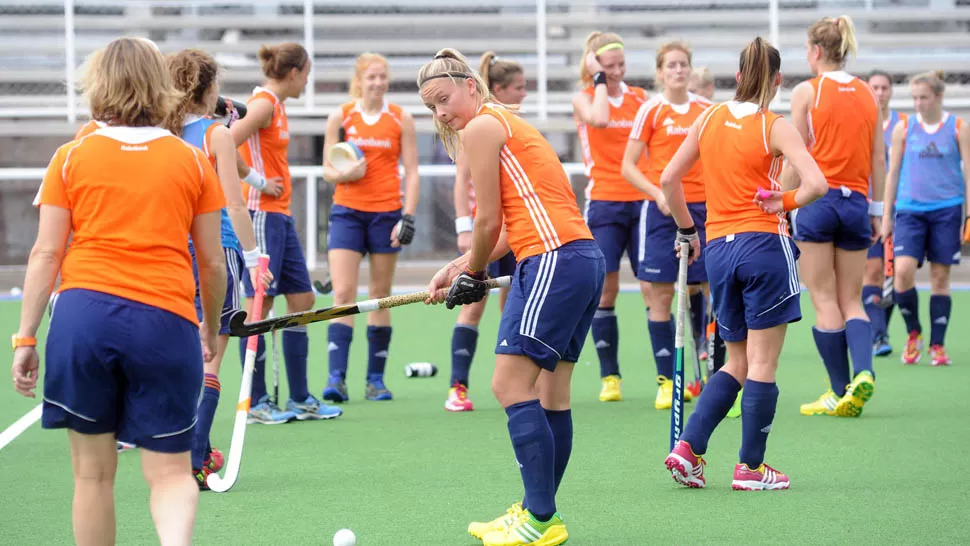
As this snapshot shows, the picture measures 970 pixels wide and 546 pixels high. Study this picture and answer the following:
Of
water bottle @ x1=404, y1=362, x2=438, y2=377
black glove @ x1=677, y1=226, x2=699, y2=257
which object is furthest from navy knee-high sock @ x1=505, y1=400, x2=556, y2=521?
water bottle @ x1=404, y1=362, x2=438, y2=377

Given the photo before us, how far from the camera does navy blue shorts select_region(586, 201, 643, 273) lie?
23.1 feet

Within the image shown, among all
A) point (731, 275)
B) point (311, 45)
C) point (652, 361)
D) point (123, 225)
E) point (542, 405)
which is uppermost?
point (311, 45)

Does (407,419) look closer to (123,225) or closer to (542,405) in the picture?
(542,405)

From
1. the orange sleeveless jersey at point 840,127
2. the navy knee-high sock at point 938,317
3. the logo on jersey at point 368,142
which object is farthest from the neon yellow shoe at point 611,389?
the navy knee-high sock at point 938,317

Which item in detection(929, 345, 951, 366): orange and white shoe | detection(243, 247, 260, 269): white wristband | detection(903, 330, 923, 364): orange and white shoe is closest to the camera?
detection(243, 247, 260, 269): white wristband

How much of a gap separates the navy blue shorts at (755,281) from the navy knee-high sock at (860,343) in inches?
61.0

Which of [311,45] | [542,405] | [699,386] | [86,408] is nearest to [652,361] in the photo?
[699,386]

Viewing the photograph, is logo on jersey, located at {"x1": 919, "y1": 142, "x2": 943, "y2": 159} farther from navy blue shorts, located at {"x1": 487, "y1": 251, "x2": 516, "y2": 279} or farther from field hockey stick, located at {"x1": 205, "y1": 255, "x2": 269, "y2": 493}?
field hockey stick, located at {"x1": 205, "y1": 255, "x2": 269, "y2": 493}

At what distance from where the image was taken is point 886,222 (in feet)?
27.3

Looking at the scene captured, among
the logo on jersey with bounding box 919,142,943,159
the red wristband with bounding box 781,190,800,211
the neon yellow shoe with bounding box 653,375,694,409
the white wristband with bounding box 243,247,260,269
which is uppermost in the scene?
the logo on jersey with bounding box 919,142,943,159

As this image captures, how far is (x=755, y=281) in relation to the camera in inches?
184

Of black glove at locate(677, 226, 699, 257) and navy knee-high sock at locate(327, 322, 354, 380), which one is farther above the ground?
black glove at locate(677, 226, 699, 257)

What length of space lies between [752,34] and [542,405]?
13.9 meters

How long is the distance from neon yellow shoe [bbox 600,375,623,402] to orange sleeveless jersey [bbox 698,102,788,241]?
228 cm
